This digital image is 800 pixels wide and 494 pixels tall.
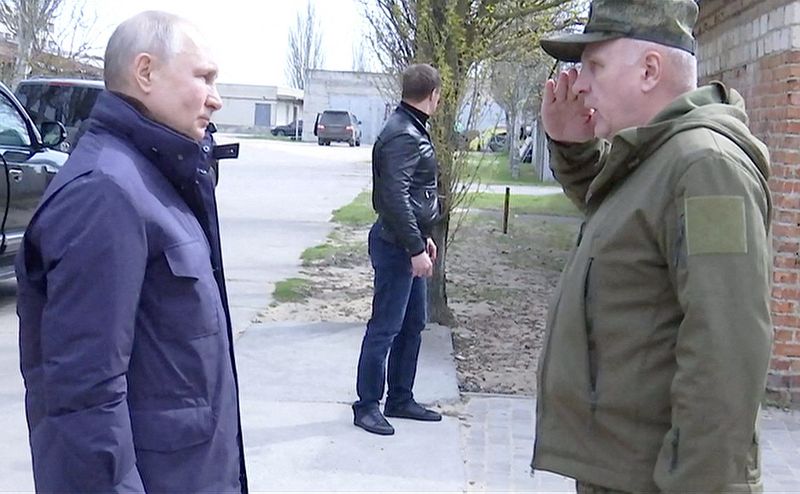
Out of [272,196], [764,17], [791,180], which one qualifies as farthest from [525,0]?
[272,196]

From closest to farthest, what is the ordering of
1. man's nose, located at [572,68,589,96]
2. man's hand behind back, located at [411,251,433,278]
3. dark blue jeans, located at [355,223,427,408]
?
1. man's nose, located at [572,68,589,96]
2. man's hand behind back, located at [411,251,433,278]
3. dark blue jeans, located at [355,223,427,408]

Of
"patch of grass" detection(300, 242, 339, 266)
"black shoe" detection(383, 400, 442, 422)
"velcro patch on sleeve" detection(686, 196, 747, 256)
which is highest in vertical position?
"velcro patch on sleeve" detection(686, 196, 747, 256)

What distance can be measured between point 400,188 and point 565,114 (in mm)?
2333

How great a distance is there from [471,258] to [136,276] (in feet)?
35.5

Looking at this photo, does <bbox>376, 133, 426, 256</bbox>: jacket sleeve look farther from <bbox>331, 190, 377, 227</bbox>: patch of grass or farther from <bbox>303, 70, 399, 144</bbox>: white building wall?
<bbox>303, 70, 399, 144</bbox>: white building wall

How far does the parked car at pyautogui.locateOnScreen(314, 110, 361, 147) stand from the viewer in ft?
156

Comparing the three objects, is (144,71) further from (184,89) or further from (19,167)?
(19,167)

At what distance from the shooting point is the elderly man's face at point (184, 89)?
7.53 ft

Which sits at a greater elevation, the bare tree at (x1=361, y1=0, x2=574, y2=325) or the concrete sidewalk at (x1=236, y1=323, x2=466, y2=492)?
the bare tree at (x1=361, y1=0, x2=574, y2=325)

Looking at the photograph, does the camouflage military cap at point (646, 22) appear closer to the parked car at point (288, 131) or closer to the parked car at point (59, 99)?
the parked car at point (59, 99)

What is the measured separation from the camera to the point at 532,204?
68.5 ft

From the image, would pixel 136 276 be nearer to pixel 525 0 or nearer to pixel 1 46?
pixel 525 0

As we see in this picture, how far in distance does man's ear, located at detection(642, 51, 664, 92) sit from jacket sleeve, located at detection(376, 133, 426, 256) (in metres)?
2.81

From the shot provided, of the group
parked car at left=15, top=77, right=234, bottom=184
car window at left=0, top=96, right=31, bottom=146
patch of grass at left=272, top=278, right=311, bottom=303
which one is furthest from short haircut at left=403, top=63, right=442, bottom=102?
parked car at left=15, top=77, right=234, bottom=184
